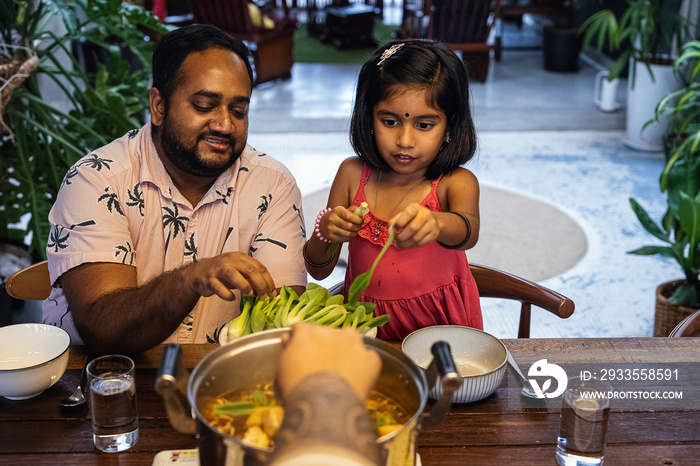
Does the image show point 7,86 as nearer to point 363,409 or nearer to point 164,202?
point 164,202

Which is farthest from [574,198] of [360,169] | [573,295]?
[360,169]

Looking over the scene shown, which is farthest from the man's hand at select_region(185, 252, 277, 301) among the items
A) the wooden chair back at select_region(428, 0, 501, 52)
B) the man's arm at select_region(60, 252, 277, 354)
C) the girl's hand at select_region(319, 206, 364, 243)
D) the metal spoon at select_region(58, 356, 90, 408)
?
the wooden chair back at select_region(428, 0, 501, 52)

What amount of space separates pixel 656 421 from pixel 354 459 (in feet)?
2.91

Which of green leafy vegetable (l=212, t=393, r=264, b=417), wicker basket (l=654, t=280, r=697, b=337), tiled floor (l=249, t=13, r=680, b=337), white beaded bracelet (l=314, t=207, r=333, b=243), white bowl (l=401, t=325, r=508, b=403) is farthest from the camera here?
tiled floor (l=249, t=13, r=680, b=337)

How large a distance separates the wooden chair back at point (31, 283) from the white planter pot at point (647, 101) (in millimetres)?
5165

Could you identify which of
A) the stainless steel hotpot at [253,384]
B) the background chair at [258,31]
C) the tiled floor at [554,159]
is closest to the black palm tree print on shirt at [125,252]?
the stainless steel hotpot at [253,384]

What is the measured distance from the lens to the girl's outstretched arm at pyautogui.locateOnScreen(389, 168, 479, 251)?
1506 mm

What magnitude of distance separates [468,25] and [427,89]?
6.87 metres

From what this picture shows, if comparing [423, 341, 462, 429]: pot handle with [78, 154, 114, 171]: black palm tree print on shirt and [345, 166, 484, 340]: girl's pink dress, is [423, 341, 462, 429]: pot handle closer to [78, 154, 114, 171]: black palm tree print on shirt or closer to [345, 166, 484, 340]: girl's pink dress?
[345, 166, 484, 340]: girl's pink dress

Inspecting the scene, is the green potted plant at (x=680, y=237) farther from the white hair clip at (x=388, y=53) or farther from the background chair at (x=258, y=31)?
the background chair at (x=258, y=31)

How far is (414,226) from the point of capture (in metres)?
1.51

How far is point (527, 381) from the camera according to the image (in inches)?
60.9

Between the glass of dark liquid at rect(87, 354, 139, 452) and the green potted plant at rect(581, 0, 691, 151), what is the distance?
5069 millimetres

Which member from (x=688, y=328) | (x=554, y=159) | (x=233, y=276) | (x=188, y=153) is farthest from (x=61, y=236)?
(x=554, y=159)
